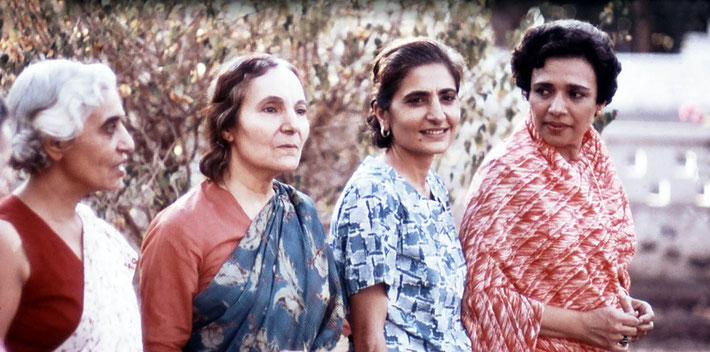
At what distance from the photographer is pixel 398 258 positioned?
2.86 meters

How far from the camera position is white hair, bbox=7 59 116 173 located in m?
2.25

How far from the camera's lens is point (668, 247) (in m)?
8.52

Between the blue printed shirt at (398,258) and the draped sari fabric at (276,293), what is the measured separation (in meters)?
0.12

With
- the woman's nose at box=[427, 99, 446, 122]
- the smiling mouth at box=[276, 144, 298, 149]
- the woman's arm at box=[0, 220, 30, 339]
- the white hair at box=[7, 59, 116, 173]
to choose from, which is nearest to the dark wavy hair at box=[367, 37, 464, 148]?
the woman's nose at box=[427, 99, 446, 122]

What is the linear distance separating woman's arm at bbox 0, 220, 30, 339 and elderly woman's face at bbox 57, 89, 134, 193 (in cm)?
23

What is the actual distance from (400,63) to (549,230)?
799 millimetres

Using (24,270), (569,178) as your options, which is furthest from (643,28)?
(24,270)

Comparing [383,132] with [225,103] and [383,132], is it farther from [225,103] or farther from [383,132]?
[225,103]

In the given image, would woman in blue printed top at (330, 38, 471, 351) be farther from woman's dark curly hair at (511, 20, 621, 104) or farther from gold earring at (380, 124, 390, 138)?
woman's dark curly hair at (511, 20, 621, 104)

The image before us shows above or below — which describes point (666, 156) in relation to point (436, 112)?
below

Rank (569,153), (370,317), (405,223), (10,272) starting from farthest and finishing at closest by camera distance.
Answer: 1. (569,153)
2. (405,223)
3. (370,317)
4. (10,272)

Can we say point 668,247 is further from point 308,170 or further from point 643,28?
point 308,170

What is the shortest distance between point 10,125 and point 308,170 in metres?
2.36

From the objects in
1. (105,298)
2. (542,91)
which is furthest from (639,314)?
(105,298)
